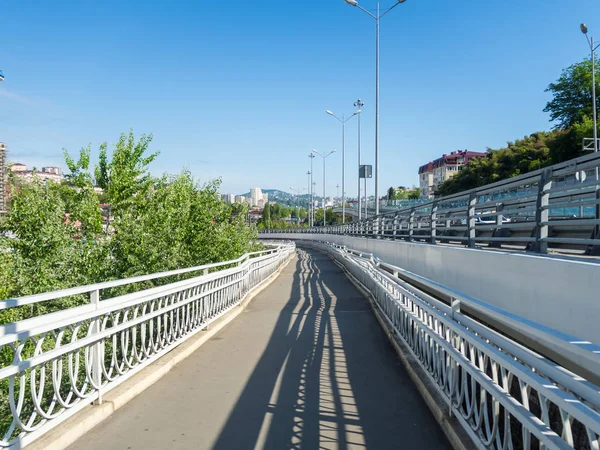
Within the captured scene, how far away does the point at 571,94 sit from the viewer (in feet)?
233

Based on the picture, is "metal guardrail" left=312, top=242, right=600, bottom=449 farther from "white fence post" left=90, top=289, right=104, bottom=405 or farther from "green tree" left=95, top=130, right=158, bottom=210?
"green tree" left=95, top=130, right=158, bottom=210

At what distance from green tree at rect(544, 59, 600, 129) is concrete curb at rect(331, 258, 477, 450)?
68242 millimetres

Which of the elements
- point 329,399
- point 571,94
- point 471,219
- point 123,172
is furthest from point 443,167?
point 329,399

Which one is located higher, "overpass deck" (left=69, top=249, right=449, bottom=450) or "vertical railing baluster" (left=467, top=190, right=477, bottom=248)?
"vertical railing baluster" (left=467, top=190, right=477, bottom=248)

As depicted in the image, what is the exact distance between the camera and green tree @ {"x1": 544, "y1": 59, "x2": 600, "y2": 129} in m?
67.9

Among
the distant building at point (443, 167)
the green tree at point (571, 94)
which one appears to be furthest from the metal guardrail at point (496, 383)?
the distant building at point (443, 167)

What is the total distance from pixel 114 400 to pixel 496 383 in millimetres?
3572

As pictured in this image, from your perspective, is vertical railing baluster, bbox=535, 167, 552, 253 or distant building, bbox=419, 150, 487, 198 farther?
distant building, bbox=419, 150, 487, 198

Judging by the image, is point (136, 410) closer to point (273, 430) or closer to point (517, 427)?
point (273, 430)

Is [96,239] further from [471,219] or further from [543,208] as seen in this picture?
[543,208]

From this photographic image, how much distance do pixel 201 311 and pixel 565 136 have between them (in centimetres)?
5464

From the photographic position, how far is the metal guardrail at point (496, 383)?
2.62 metres

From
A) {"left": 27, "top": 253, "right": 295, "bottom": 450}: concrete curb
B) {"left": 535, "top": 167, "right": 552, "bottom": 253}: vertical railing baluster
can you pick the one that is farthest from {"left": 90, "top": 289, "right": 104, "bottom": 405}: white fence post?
{"left": 535, "top": 167, "right": 552, "bottom": 253}: vertical railing baluster

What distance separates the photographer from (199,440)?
4.55 metres
